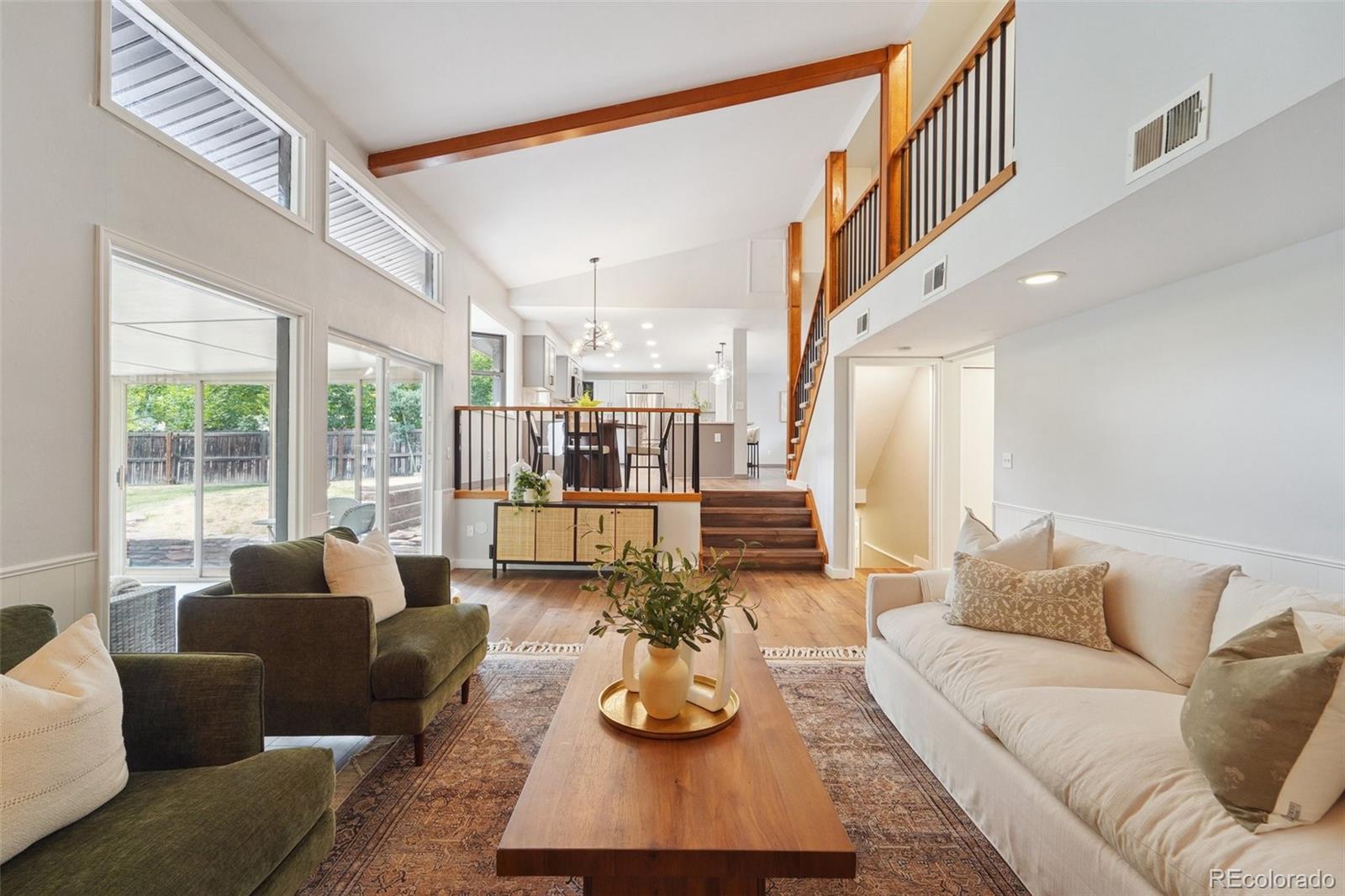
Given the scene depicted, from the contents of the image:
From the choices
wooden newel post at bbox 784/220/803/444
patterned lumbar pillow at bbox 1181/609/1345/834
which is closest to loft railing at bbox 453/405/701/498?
wooden newel post at bbox 784/220/803/444

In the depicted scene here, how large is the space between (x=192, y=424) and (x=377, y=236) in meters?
2.07

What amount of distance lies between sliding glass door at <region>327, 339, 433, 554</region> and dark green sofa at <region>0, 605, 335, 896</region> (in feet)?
7.92

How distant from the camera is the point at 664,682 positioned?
1.75 meters

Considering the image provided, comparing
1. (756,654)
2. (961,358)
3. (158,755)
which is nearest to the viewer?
(158,755)

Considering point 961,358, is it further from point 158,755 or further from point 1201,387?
point 158,755

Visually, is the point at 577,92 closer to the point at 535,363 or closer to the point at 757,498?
the point at 757,498

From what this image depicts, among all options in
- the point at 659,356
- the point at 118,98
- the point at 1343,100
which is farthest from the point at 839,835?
the point at 659,356

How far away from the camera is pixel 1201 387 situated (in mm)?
2791

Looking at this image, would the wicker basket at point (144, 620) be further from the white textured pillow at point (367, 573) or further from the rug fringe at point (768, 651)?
the rug fringe at point (768, 651)

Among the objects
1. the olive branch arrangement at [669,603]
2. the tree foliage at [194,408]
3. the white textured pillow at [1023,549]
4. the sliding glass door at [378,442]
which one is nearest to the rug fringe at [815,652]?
the white textured pillow at [1023,549]

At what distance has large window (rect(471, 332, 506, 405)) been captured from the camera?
8070 mm

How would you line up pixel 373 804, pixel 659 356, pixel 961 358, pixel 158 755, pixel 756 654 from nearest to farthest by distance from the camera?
pixel 158 755 → pixel 373 804 → pixel 756 654 → pixel 961 358 → pixel 659 356

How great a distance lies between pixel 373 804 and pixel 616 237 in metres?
5.99

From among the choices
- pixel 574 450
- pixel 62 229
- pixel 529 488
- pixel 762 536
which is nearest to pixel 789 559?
pixel 762 536
